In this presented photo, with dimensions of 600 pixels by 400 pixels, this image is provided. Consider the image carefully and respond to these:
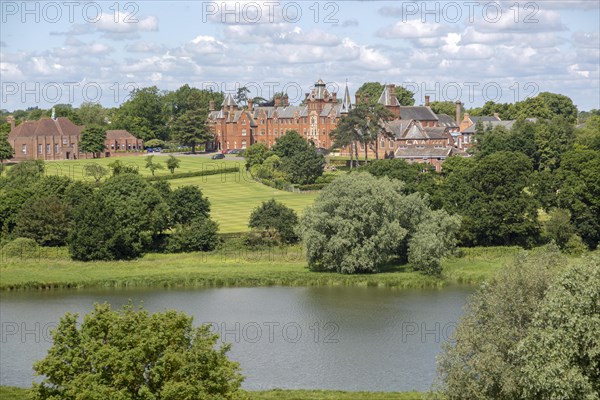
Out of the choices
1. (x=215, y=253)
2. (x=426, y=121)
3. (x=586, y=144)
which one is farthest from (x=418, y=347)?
(x=426, y=121)

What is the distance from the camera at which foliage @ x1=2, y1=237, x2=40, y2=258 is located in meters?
54.1

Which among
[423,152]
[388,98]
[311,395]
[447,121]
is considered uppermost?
[388,98]

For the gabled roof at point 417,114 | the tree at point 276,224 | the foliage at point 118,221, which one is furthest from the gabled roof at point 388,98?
the foliage at point 118,221

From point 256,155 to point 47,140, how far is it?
27083 millimetres

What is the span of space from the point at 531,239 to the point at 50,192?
2966 centimetres

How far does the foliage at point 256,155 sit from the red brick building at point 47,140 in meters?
22.9

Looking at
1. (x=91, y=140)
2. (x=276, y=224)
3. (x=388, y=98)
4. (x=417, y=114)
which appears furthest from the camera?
(x=417, y=114)

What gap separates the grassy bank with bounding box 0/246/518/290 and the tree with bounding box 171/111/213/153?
197ft

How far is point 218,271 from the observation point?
167 feet

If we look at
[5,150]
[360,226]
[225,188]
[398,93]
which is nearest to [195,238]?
[360,226]

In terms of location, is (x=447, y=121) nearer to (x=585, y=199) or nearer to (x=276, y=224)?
(x=585, y=199)

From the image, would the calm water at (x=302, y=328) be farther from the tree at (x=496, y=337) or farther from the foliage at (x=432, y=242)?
the tree at (x=496, y=337)

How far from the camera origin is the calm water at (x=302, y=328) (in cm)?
3250

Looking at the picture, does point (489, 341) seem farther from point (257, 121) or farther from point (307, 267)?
point (257, 121)
